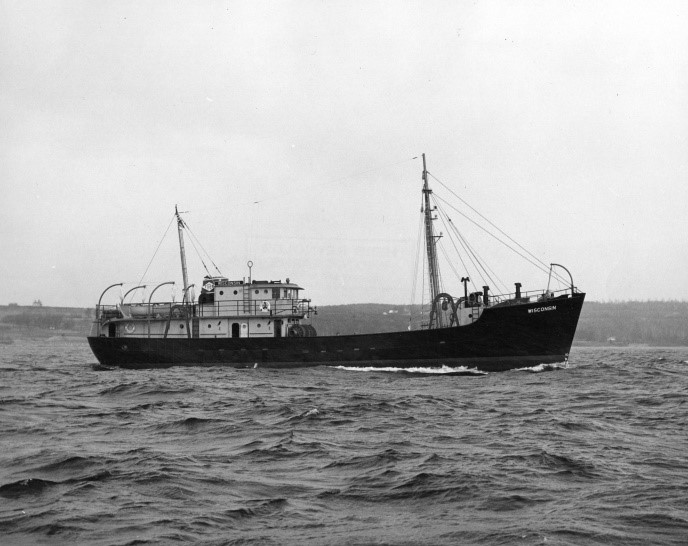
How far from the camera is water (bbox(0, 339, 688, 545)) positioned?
9.12 m

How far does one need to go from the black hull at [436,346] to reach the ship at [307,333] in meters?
0.06

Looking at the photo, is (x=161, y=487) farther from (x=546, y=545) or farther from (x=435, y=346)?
(x=435, y=346)

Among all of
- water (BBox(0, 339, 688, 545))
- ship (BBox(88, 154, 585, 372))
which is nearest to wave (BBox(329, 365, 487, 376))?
ship (BBox(88, 154, 585, 372))

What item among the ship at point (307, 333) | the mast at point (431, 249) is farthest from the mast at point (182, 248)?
the mast at point (431, 249)

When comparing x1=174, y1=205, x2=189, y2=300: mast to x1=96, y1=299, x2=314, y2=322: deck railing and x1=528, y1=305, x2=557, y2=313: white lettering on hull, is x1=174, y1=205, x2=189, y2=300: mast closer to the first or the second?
x1=96, y1=299, x2=314, y2=322: deck railing

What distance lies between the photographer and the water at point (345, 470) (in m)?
9.12

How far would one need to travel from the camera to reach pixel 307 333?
43.9m

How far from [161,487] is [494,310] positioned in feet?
92.8

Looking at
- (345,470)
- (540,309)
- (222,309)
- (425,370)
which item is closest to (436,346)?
(425,370)

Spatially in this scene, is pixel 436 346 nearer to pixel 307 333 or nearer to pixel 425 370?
pixel 425 370

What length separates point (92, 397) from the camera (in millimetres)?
26188

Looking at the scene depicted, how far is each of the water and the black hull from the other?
1323cm

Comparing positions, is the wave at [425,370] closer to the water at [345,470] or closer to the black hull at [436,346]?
the black hull at [436,346]

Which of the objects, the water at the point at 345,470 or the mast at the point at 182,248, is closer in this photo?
the water at the point at 345,470
